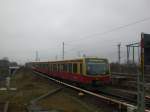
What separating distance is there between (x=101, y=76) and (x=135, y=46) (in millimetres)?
13159

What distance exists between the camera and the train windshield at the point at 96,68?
22.3 m

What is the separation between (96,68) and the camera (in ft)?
74.5

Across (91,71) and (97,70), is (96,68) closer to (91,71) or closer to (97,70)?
(97,70)

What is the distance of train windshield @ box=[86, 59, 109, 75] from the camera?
2233 cm

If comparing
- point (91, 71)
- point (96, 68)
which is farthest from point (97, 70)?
point (91, 71)

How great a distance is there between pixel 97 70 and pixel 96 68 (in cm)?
19

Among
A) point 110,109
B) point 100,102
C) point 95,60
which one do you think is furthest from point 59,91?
point 110,109

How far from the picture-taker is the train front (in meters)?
22.2

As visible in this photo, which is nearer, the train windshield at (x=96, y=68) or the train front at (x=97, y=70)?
the train front at (x=97, y=70)

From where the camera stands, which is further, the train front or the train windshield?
the train windshield

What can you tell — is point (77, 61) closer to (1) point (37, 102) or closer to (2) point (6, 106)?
(1) point (37, 102)

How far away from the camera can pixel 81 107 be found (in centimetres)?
1407

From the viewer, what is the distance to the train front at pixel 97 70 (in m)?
22.2

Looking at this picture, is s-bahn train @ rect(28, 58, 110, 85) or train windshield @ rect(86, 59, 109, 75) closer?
s-bahn train @ rect(28, 58, 110, 85)
